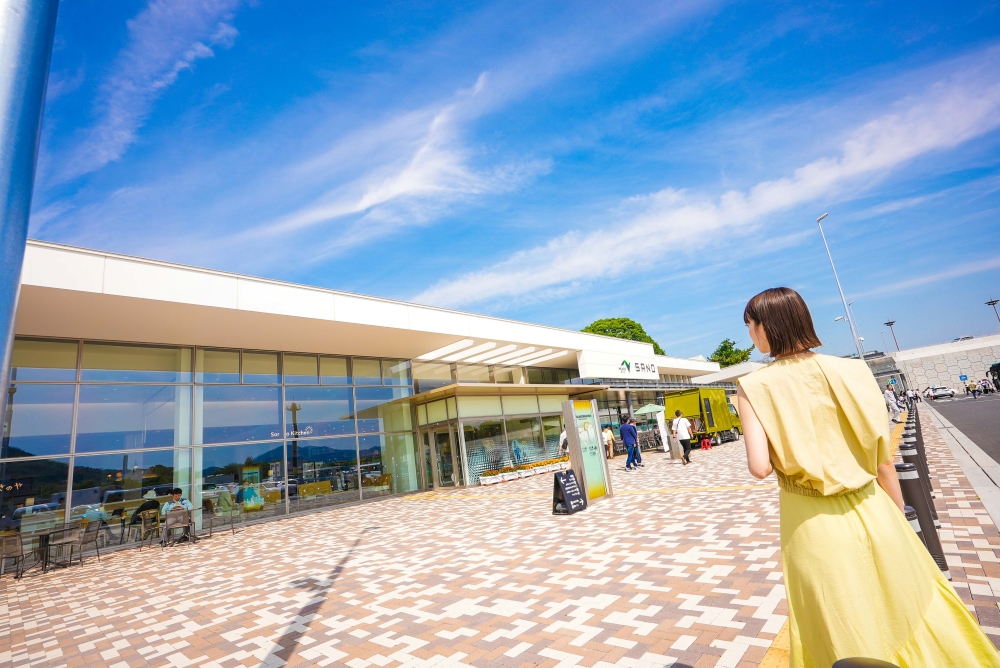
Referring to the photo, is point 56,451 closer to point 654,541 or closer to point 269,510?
point 269,510

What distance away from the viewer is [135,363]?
13.4 metres

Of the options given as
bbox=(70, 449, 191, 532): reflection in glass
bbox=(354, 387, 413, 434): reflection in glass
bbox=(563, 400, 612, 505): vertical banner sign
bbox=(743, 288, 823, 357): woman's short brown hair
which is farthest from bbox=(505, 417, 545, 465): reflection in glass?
bbox=(743, 288, 823, 357): woman's short brown hair

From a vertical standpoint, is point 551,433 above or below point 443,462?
above

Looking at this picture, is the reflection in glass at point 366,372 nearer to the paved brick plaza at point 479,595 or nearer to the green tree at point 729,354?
the paved brick plaza at point 479,595

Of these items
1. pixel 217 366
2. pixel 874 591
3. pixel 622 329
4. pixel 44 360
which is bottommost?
pixel 874 591

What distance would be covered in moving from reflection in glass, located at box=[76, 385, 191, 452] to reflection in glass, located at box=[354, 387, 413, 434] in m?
5.17

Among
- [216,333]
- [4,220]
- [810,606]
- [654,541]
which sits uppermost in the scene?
[216,333]

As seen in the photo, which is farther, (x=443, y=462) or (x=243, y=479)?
(x=443, y=462)

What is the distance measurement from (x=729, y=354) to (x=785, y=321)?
68016mm

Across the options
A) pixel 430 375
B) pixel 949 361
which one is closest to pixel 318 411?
pixel 430 375

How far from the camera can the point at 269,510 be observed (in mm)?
14805

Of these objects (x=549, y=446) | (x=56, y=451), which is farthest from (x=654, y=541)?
(x=549, y=446)

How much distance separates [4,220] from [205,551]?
460 inches

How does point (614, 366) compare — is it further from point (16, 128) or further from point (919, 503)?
point (16, 128)
